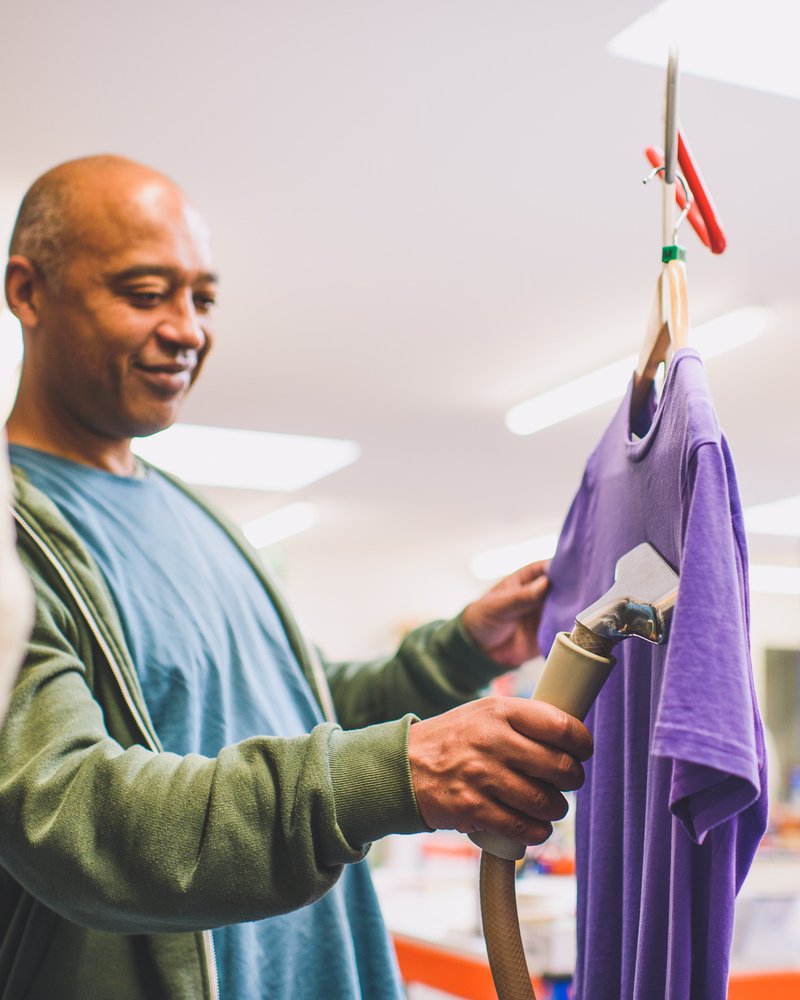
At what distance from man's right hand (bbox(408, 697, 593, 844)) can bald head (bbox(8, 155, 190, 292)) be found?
0.76 m

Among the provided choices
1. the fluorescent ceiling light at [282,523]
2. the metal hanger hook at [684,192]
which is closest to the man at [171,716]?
the metal hanger hook at [684,192]

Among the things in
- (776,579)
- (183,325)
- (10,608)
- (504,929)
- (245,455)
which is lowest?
(776,579)

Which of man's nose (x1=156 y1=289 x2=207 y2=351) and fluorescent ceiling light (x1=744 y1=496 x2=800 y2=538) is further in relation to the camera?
fluorescent ceiling light (x1=744 y1=496 x2=800 y2=538)

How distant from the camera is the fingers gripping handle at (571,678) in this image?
2.75 ft

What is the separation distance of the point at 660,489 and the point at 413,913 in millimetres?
3583

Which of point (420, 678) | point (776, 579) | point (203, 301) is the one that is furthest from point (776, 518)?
point (203, 301)

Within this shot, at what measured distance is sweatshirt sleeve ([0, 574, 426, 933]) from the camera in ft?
2.87

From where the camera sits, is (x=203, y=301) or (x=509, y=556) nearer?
(x=203, y=301)

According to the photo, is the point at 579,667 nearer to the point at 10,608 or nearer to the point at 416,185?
the point at 10,608

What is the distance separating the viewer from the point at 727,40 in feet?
9.81

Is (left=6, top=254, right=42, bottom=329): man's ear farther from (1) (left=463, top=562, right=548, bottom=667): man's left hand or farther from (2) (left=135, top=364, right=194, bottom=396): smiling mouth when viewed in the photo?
(1) (left=463, top=562, right=548, bottom=667): man's left hand

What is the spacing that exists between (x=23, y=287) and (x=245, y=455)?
242 inches

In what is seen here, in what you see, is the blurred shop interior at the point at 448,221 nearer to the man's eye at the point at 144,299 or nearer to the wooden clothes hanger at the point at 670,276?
the man's eye at the point at 144,299

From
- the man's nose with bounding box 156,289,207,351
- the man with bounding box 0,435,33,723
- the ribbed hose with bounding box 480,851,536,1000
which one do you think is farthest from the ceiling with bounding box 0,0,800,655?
the man with bounding box 0,435,33,723
